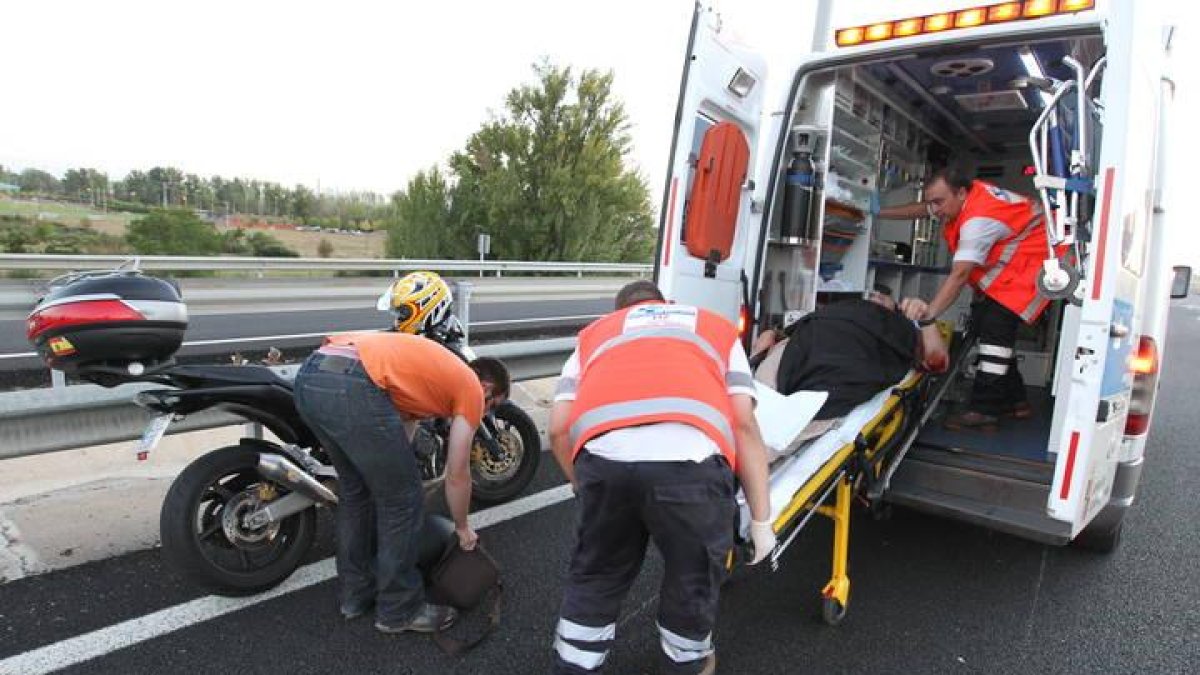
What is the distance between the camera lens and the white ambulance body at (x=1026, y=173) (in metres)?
2.61

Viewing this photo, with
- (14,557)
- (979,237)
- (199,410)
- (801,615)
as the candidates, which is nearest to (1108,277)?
(979,237)

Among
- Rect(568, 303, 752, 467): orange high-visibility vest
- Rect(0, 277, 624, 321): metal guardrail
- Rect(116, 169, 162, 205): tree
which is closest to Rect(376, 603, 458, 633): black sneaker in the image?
Rect(568, 303, 752, 467): orange high-visibility vest

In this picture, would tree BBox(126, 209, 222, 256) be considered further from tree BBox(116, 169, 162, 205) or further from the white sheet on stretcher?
the white sheet on stretcher

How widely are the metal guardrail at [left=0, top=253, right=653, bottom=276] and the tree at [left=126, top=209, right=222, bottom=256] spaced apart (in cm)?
892

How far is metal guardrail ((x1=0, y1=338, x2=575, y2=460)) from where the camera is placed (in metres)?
2.76

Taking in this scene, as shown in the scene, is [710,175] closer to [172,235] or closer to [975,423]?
[975,423]

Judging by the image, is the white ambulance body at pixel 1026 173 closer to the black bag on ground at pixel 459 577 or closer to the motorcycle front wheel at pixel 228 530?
the black bag on ground at pixel 459 577

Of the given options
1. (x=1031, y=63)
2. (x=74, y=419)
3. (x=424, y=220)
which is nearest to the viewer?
(x=74, y=419)

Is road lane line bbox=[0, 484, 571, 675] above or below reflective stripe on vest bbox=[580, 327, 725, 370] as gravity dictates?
below

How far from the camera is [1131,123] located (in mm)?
2572

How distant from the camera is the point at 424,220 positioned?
77.7ft

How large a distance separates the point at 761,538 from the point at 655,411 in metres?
0.60

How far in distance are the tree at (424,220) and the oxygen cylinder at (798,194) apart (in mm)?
20856

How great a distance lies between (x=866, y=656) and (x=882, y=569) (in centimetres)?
82
